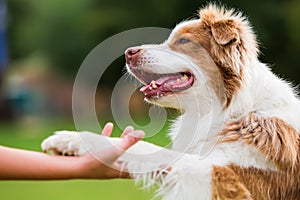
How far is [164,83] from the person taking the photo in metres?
4.38

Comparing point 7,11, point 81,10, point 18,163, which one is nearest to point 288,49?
point 81,10

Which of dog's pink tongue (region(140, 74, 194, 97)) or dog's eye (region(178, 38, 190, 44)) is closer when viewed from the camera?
dog's pink tongue (region(140, 74, 194, 97))

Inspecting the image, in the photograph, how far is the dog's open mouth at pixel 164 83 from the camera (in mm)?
4320

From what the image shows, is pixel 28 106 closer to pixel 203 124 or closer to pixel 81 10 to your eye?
pixel 81 10

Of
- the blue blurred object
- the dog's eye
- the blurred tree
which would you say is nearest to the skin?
the dog's eye

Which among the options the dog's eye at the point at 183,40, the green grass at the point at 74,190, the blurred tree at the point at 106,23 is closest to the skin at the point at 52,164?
the dog's eye at the point at 183,40

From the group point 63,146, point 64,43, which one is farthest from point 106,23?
point 63,146

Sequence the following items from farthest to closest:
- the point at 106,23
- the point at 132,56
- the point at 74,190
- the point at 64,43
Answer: the point at 64,43
the point at 106,23
the point at 74,190
the point at 132,56

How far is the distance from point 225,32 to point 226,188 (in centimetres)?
102

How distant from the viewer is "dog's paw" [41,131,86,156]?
3.91m

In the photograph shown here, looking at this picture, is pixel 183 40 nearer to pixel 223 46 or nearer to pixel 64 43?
pixel 223 46

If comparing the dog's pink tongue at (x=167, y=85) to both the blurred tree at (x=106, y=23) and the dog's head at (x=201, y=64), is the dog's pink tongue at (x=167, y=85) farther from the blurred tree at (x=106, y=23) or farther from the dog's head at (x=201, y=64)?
the blurred tree at (x=106, y=23)

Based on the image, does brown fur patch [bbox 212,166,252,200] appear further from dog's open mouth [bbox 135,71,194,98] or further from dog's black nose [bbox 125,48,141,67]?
dog's black nose [bbox 125,48,141,67]

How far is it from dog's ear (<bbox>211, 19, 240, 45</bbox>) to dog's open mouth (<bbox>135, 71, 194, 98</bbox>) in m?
0.28
